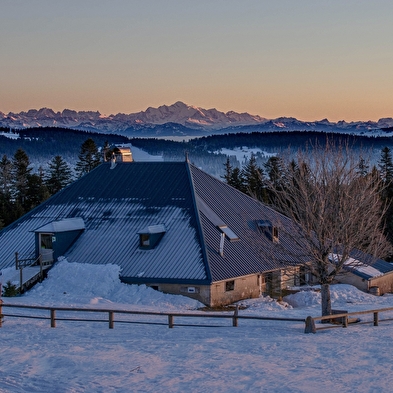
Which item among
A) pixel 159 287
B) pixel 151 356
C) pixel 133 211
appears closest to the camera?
pixel 151 356

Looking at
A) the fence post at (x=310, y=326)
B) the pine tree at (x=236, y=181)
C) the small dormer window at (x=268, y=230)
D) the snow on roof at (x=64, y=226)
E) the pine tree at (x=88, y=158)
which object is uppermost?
the pine tree at (x=88, y=158)

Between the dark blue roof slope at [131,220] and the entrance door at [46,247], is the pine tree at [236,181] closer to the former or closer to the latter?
the dark blue roof slope at [131,220]

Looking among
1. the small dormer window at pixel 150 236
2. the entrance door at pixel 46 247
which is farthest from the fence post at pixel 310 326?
the entrance door at pixel 46 247

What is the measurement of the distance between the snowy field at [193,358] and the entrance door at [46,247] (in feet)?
29.9

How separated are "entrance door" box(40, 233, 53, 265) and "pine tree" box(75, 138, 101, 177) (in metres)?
35.7

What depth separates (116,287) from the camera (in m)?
37.7

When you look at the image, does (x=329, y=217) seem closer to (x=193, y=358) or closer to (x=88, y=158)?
(x=193, y=358)

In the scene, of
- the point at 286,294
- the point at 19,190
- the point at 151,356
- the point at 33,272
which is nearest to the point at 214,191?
the point at 286,294

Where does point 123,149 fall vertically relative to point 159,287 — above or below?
above

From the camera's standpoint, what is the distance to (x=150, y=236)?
130 feet

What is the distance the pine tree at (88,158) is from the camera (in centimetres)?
7775

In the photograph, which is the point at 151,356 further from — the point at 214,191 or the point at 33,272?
the point at 214,191

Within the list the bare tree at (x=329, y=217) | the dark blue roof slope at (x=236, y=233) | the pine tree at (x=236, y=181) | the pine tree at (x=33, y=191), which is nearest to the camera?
the bare tree at (x=329, y=217)

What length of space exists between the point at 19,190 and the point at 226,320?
5281 centimetres
